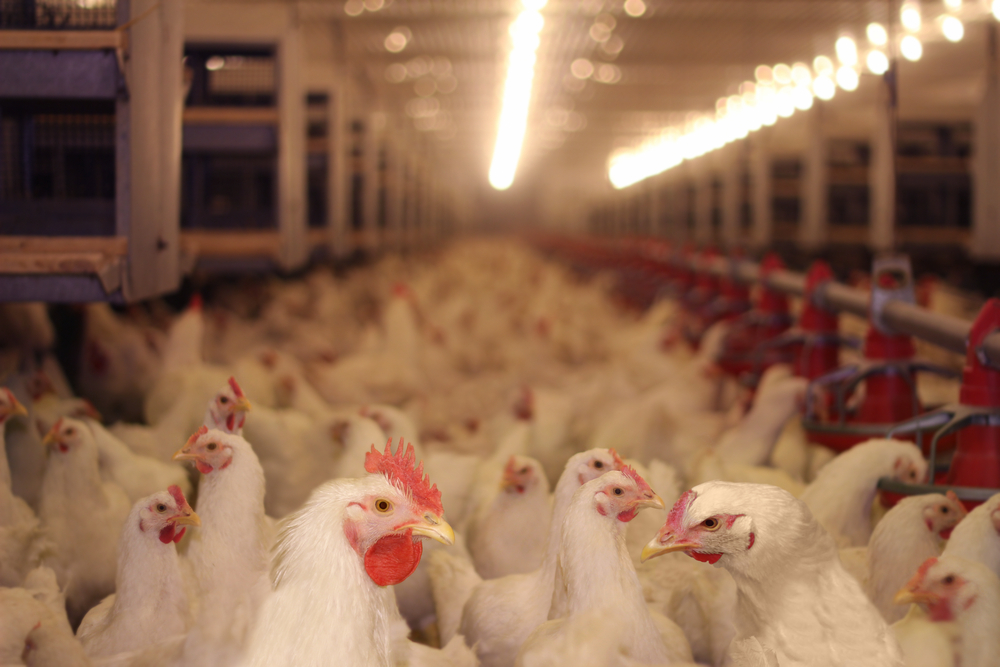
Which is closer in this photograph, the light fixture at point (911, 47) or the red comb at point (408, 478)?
the red comb at point (408, 478)

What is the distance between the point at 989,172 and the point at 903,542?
18.2 feet

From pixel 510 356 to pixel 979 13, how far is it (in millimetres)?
4873

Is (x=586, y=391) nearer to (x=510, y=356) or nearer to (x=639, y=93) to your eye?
(x=510, y=356)

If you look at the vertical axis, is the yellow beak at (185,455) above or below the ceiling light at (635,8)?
below

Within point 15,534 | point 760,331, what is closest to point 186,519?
point 15,534

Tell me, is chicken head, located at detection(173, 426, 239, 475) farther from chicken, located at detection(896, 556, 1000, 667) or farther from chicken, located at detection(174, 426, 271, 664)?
chicken, located at detection(896, 556, 1000, 667)

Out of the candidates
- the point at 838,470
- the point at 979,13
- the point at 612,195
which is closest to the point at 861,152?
the point at 979,13

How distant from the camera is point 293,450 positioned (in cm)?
315

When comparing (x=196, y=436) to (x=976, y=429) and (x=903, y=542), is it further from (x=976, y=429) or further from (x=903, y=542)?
(x=976, y=429)

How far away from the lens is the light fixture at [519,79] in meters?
7.04

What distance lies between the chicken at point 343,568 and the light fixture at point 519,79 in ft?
18.5

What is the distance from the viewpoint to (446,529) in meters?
1.47

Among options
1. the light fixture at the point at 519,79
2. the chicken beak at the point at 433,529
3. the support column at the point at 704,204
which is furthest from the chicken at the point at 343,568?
the support column at the point at 704,204

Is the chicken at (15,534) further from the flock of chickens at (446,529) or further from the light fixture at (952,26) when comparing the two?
the light fixture at (952,26)
